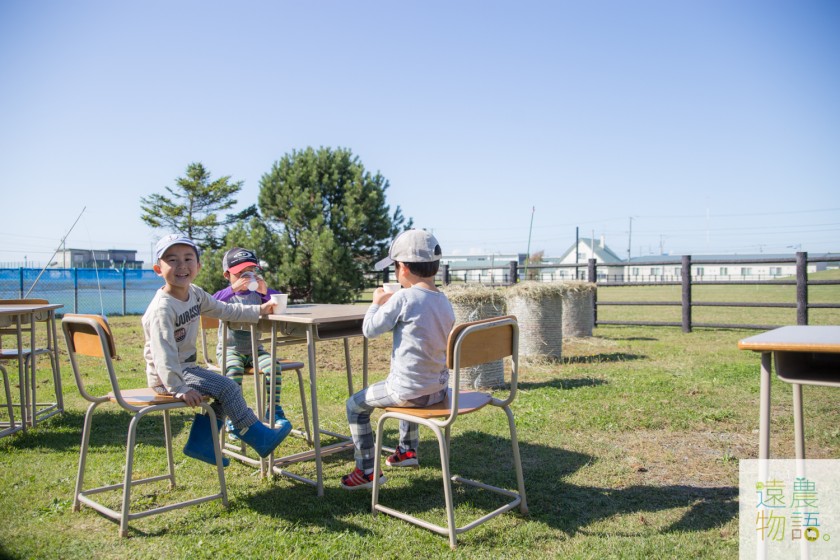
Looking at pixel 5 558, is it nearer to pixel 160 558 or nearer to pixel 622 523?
pixel 160 558

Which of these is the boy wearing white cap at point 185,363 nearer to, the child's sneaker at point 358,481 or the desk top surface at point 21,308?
the child's sneaker at point 358,481

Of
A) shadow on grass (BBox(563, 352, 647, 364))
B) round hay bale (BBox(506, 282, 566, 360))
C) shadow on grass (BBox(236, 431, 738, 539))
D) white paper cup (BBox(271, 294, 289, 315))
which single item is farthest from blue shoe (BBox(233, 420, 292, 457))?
shadow on grass (BBox(563, 352, 647, 364))

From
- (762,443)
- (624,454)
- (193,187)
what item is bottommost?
(624,454)

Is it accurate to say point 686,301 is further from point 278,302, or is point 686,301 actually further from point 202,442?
point 202,442

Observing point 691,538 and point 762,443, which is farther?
point 691,538

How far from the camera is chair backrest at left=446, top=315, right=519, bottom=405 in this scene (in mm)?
2844

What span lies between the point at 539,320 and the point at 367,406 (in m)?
5.05

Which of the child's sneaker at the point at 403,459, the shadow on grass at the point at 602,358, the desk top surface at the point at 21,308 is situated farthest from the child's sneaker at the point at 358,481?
the shadow on grass at the point at 602,358

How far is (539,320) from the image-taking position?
26.4 ft

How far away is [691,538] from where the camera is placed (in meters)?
2.86

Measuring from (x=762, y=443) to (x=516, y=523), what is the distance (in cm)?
123

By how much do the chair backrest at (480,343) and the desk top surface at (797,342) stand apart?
41.3 inches

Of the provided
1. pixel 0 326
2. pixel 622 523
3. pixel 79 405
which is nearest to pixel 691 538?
pixel 622 523

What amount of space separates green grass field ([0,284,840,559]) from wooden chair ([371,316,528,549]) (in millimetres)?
73
